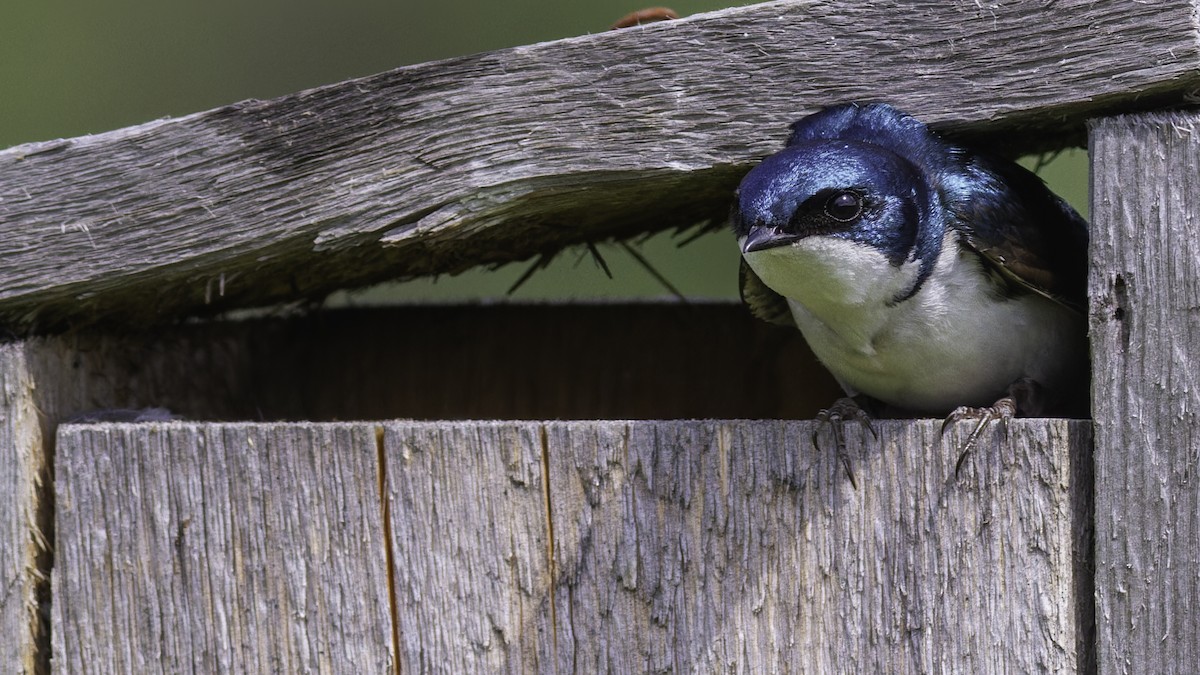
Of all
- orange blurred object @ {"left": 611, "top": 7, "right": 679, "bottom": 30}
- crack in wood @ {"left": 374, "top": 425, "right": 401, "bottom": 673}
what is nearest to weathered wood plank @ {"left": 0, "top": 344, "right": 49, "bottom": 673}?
crack in wood @ {"left": 374, "top": 425, "right": 401, "bottom": 673}

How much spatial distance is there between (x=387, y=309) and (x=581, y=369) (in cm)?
44

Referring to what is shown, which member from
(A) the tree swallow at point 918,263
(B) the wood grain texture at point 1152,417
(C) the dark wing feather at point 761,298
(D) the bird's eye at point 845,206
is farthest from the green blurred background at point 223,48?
(B) the wood grain texture at point 1152,417

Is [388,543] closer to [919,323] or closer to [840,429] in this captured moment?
[840,429]

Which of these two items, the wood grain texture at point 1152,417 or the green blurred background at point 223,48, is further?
the green blurred background at point 223,48

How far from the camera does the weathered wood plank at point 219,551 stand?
71.8 inches

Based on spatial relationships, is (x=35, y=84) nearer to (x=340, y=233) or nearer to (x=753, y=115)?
(x=340, y=233)

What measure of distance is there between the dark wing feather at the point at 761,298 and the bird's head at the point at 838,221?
0.66ft

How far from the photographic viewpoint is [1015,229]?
1.94m

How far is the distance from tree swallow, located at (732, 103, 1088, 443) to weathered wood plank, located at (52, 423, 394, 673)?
2.18 ft

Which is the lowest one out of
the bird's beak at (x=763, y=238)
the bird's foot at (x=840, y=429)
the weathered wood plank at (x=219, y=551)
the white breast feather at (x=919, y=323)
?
the weathered wood plank at (x=219, y=551)

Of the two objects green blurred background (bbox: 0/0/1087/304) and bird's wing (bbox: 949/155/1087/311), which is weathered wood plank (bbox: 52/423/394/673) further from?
green blurred background (bbox: 0/0/1087/304)

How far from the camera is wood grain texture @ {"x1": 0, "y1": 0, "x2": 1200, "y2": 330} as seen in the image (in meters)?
1.71

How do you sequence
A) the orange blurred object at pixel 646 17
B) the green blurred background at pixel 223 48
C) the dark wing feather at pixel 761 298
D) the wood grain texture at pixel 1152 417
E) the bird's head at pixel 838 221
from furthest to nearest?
the green blurred background at pixel 223 48
the dark wing feather at pixel 761 298
the orange blurred object at pixel 646 17
the bird's head at pixel 838 221
the wood grain texture at pixel 1152 417

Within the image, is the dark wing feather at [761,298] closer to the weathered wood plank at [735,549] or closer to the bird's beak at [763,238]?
the bird's beak at [763,238]
